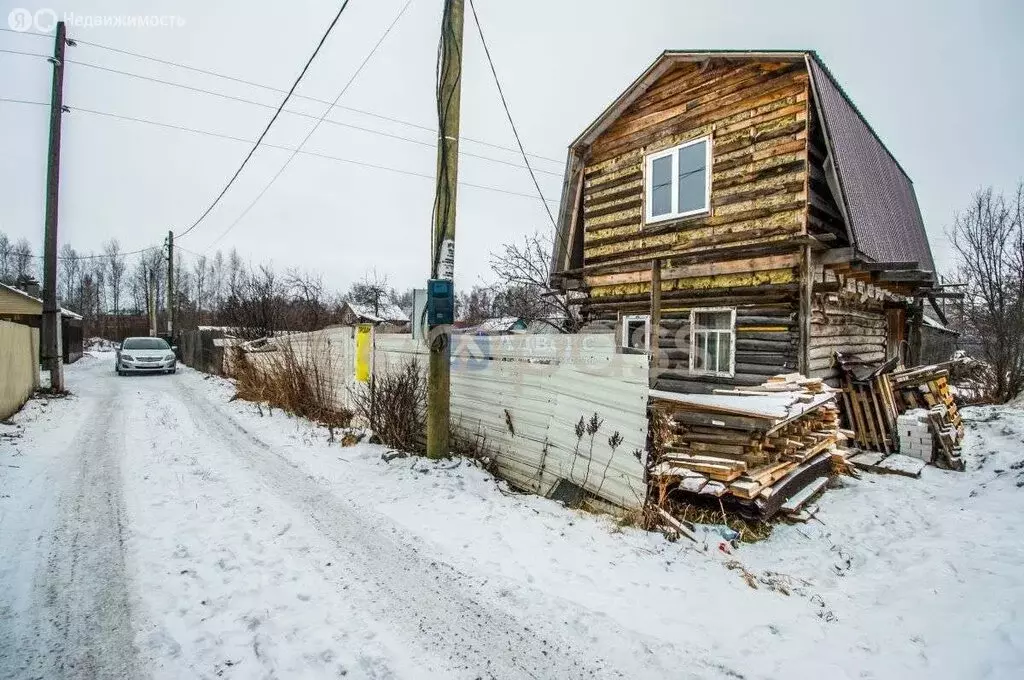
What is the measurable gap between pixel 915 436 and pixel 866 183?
16.6 feet

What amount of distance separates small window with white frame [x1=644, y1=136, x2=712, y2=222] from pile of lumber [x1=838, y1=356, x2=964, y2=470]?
14.0ft

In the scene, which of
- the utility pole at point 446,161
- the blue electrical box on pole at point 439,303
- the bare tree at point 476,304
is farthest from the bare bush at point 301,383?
the bare tree at point 476,304

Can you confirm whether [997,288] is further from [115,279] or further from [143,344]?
[115,279]

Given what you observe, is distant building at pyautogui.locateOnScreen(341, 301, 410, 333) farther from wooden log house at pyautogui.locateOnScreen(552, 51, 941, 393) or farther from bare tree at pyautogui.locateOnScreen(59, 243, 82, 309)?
bare tree at pyautogui.locateOnScreen(59, 243, 82, 309)

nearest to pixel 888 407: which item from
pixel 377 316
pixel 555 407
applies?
pixel 555 407

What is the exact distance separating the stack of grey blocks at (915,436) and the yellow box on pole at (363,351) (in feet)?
31.8

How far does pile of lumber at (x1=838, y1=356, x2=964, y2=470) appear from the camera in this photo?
26.7 ft

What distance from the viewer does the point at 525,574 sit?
3.54 metres

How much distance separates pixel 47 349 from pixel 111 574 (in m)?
13.3

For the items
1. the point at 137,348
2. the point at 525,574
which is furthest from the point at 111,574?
the point at 137,348

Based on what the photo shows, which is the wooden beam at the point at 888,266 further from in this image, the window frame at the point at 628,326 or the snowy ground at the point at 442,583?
the window frame at the point at 628,326

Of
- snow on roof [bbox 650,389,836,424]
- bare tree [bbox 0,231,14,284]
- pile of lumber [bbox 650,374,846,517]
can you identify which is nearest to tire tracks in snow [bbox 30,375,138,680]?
pile of lumber [bbox 650,374,846,517]

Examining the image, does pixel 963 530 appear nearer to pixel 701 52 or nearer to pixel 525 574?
pixel 525 574

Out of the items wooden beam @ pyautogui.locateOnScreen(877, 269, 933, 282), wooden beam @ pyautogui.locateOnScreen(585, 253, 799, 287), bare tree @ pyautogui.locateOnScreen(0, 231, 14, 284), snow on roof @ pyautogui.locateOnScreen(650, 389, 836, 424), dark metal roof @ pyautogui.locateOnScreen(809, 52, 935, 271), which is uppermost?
bare tree @ pyautogui.locateOnScreen(0, 231, 14, 284)
